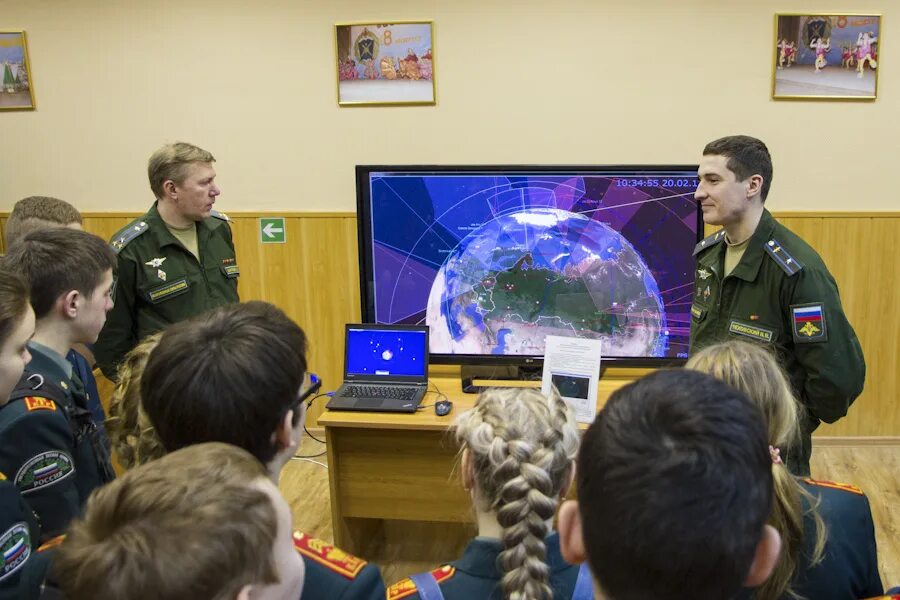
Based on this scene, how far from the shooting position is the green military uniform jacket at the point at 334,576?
111 cm

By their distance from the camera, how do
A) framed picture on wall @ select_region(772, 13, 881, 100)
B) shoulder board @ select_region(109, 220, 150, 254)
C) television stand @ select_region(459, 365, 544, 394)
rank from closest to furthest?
1. shoulder board @ select_region(109, 220, 150, 254)
2. television stand @ select_region(459, 365, 544, 394)
3. framed picture on wall @ select_region(772, 13, 881, 100)

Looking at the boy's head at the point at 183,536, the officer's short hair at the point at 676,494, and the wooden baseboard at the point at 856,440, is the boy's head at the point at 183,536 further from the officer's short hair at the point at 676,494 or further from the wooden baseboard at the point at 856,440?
the wooden baseboard at the point at 856,440

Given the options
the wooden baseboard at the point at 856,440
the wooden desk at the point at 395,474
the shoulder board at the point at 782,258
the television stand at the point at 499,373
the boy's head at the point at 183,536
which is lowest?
the wooden baseboard at the point at 856,440

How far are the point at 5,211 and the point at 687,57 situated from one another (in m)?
4.06

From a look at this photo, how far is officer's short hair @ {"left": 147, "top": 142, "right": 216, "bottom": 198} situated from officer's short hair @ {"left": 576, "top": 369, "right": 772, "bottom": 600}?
2623mm

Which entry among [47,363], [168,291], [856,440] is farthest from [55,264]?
[856,440]

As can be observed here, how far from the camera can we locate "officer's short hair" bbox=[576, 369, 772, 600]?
0.73 meters

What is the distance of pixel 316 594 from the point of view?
3.61 ft

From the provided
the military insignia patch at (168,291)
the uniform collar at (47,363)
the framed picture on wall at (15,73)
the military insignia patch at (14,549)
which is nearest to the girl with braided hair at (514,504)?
the military insignia patch at (14,549)

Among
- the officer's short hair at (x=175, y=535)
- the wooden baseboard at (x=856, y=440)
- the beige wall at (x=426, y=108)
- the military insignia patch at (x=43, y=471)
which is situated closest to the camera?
the officer's short hair at (x=175, y=535)

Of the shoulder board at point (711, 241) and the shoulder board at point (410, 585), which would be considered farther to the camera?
the shoulder board at point (711, 241)

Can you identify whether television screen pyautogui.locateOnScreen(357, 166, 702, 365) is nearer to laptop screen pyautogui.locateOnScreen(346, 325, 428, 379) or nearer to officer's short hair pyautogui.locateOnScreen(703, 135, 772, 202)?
laptop screen pyautogui.locateOnScreen(346, 325, 428, 379)

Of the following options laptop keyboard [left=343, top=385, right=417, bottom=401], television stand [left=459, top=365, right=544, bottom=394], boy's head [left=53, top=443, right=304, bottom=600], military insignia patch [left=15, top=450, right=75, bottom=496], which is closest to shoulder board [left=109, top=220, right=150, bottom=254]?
laptop keyboard [left=343, top=385, right=417, bottom=401]

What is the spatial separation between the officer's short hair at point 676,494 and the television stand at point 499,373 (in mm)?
2205
